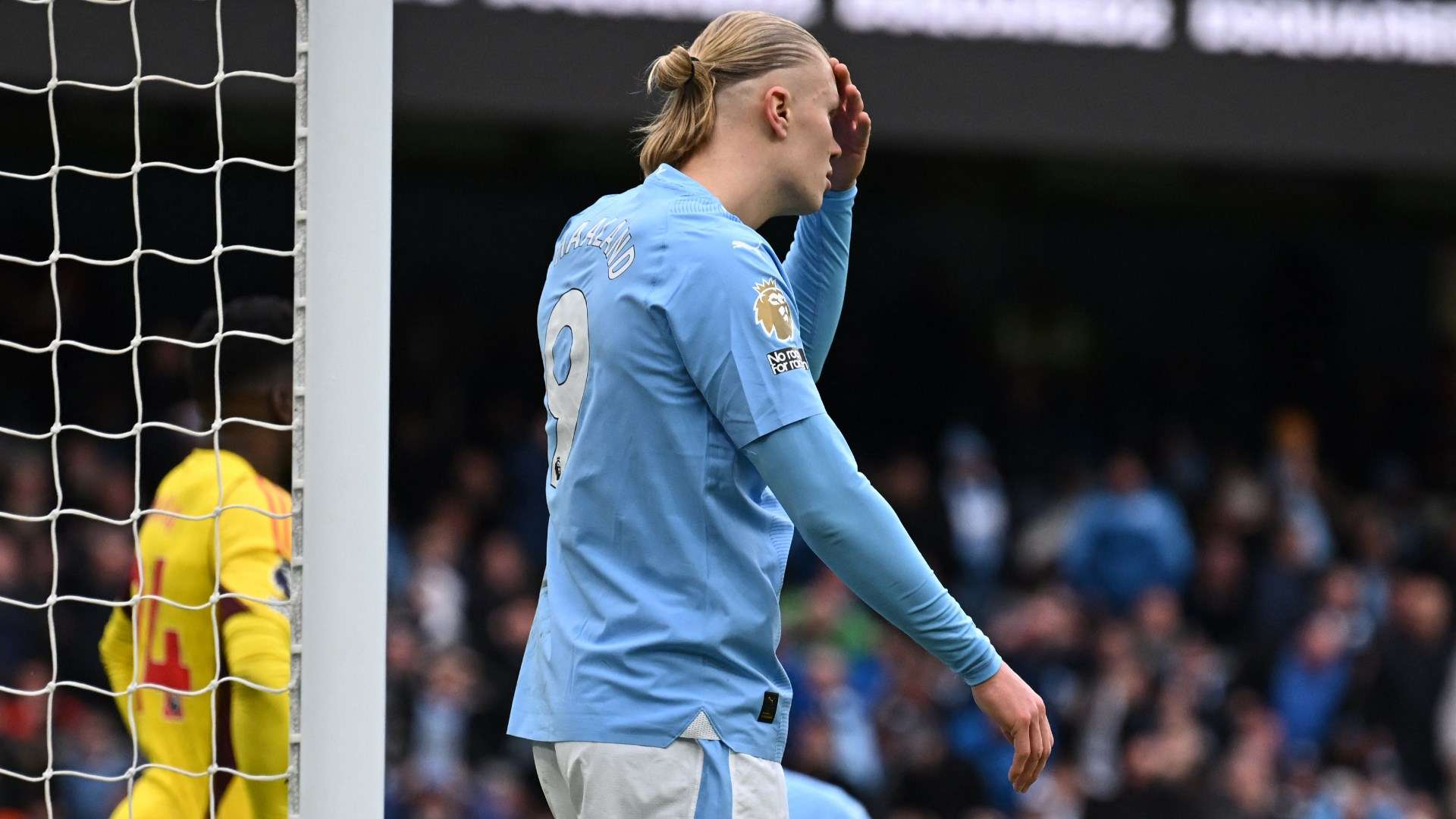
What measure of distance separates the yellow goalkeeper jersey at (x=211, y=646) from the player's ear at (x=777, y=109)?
1.17m

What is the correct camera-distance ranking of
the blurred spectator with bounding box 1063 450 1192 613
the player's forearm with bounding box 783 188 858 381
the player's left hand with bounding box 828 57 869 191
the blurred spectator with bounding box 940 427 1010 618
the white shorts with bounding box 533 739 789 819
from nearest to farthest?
the white shorts with bounding box 533 739 789 819, the player's left hand with bounding box 828 57 869 191, the player's forearm with bounding box 783 188 858 381, the blurred spectator with bounding box 940 427 1010 618, the blurred spectator with bounding box 1063 450 1192 613

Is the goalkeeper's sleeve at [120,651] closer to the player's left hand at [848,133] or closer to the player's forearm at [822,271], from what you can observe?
the player's forearm at [822,271]

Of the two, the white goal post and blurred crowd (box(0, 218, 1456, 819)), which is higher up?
the white goal post

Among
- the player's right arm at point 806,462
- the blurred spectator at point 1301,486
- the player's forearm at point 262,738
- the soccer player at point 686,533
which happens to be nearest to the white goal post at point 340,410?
the soccer player at point 686,533

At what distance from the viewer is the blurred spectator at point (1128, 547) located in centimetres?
1045

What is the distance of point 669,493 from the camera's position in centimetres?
241

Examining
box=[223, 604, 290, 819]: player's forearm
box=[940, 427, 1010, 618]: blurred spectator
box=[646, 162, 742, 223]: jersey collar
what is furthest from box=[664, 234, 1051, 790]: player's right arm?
box=[940, 427, 1010, 618]: blurred spectator

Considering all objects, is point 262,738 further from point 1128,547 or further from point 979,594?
point 1128,547

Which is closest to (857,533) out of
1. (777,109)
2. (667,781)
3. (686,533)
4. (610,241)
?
(686,533)

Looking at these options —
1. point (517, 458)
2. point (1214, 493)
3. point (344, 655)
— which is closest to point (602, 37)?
point (517, 458)

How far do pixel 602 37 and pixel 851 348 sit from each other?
3.63m

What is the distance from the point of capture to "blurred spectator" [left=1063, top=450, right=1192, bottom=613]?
1045 centimetres

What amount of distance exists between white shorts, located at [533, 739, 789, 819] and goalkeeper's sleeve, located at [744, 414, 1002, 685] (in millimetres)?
270

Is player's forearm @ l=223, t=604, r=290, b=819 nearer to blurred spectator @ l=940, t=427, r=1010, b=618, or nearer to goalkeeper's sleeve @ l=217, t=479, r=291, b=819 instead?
goalkeeper's sleeve @ l=217, t=479, r=291, b=819
